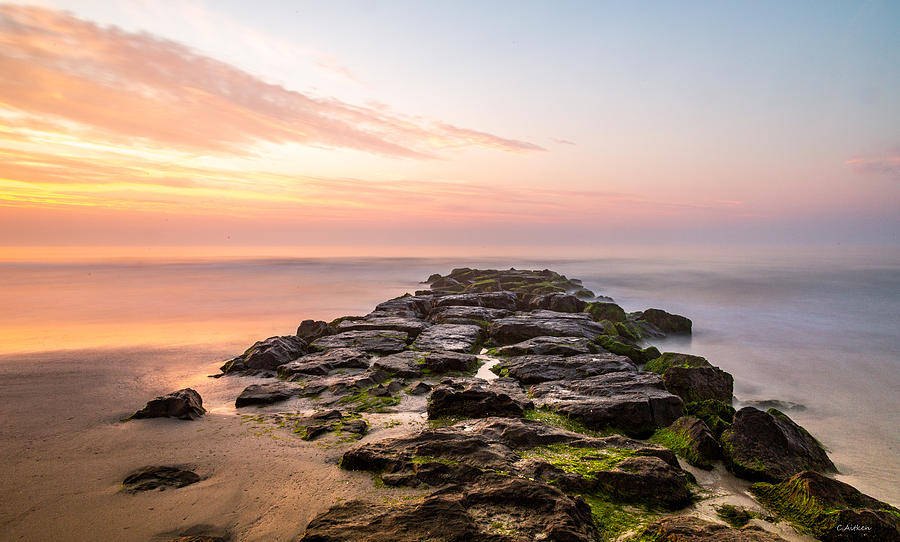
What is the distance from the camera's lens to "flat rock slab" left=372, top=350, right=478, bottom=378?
1075 cm

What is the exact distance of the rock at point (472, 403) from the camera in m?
A: 7.84

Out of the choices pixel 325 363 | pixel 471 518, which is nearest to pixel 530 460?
pixel 471 518

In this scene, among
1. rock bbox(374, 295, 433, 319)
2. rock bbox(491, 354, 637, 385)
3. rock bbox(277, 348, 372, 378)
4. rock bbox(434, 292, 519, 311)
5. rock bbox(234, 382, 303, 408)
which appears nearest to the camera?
rock bbox(234, 382, 303, 408)

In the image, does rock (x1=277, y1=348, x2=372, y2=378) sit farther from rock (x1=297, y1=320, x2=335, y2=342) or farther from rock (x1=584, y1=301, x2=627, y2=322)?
rock (x1=584, y1=301, x2=627, y2=322)

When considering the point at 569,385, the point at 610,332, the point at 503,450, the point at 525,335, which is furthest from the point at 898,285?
the point at 503,450

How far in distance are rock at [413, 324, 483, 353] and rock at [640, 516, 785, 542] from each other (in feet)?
28.6

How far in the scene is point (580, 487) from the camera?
5.23 m

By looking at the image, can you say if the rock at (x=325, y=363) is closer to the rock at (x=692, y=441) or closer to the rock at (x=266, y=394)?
the rock at (x=266, y=394)

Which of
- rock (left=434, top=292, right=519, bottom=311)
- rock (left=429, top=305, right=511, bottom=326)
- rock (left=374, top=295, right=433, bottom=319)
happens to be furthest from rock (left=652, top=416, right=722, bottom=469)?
rock (left=434, top=292, right=519, bottom=311)

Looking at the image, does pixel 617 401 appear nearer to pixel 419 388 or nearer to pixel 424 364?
pixel 419 388

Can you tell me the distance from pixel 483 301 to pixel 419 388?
38.8 feet

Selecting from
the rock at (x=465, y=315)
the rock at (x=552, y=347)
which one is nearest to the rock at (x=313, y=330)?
the rock at (x=465, y=315)

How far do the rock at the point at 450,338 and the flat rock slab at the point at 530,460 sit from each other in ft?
20.3

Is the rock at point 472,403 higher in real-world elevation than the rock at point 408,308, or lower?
higher
